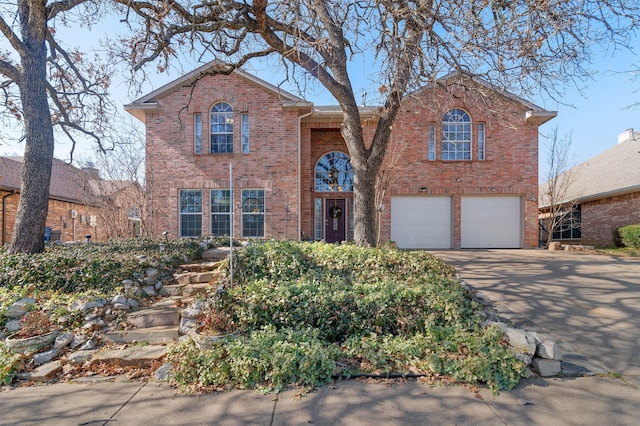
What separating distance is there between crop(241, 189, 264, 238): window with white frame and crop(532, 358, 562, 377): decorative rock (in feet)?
31.9

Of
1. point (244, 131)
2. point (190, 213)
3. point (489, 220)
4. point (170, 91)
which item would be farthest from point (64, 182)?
point (489, 220)

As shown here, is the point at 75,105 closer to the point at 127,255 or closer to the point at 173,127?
the point at 173,127

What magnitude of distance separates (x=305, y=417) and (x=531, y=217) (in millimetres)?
12979

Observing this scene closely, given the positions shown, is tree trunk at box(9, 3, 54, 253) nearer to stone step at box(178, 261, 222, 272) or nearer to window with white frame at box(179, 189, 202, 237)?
stone step at box(178, 261, 222, 272)

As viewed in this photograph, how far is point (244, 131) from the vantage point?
1184 cm

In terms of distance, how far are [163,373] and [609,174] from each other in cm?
2069

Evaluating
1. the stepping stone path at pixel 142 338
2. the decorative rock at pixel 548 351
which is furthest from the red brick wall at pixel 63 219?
the decorative rock at pixel 548 351

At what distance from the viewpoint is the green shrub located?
12.0 m

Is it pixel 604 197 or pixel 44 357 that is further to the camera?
pixel 604 197

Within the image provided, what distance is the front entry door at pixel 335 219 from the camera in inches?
512

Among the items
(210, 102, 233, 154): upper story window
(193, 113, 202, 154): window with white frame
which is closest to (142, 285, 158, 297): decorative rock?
(210, 102, 233, 154): upper story window

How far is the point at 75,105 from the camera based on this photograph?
934 centimetres

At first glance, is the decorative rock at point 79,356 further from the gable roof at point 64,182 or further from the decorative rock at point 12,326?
the gable roof at point 64,182

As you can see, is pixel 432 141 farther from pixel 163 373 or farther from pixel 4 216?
pixel 4 216
